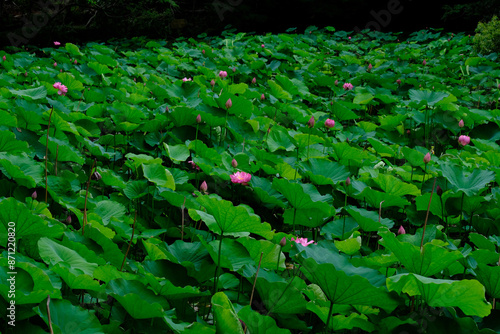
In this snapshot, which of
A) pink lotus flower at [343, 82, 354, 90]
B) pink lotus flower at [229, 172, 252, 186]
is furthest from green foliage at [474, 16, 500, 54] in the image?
pink lotus flower at [229, 172, 252, 186]

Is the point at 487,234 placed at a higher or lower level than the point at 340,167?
lower

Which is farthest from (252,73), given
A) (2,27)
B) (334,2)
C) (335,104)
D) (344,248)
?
(334,2)

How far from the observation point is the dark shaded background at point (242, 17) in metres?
6.60

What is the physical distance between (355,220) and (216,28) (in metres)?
7.37

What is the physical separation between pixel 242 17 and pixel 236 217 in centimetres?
791

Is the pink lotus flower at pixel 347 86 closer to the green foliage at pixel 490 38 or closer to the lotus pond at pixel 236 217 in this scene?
the lotus pond at pixel 236 217

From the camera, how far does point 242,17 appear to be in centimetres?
841

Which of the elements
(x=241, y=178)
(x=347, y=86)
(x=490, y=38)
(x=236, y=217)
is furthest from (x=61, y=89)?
(x=490, y=38)

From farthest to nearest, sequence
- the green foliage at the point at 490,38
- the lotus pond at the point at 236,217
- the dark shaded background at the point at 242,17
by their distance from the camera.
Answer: the dark shaded background at the point at 242,17
the green foliage at the point at 490,38
the lotus pond at the point at 236,217

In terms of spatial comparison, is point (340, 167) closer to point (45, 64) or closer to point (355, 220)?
point (355, 220)

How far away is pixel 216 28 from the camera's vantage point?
27.1ft

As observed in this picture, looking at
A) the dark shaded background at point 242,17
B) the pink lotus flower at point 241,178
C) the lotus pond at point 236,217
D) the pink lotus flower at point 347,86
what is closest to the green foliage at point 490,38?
the dark shaded background at point 242,17

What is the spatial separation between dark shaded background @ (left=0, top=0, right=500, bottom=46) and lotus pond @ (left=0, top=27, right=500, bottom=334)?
3.51m

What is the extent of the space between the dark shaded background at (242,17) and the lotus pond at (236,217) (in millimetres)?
3509
